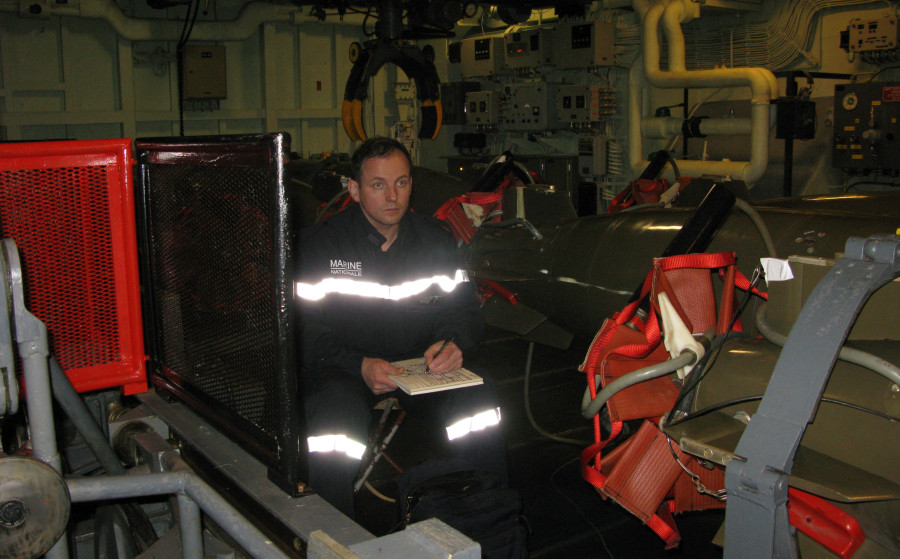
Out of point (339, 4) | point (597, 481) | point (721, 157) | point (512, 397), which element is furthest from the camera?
point (721, 157)

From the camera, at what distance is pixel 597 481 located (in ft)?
6.94

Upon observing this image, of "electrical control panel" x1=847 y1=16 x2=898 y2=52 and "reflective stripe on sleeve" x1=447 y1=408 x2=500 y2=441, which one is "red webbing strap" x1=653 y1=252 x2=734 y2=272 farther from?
"electrical control panel" x1=847 y1=16 x2=898 y2=52

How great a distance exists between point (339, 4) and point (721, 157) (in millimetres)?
4013

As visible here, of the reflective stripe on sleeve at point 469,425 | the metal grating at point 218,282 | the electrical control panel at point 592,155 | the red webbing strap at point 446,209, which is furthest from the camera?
the electrical control panel at point 592,155

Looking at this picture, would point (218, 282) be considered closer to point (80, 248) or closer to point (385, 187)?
point (80, 248)

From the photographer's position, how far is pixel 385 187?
263cm

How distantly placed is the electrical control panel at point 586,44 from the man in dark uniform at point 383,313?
574 centimetres

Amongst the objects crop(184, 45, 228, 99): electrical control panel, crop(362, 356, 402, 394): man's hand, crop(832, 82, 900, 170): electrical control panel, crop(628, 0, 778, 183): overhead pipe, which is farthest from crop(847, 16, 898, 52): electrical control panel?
crop(184, 45, 228, 99): electrical control panel

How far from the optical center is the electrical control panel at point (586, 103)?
810cm

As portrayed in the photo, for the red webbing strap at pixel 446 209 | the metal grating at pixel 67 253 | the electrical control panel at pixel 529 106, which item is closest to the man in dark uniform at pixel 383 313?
the metal grating at pixel 67 253

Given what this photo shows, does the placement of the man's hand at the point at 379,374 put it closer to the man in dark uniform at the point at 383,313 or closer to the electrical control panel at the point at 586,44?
the man in dark uniform at the point at 383,313

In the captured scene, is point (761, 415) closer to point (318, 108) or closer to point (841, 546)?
point (841, 546)

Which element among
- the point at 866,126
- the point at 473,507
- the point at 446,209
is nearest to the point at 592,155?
the point at 866,126

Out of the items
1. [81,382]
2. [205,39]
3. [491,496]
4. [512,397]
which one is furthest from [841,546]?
[205,39]
